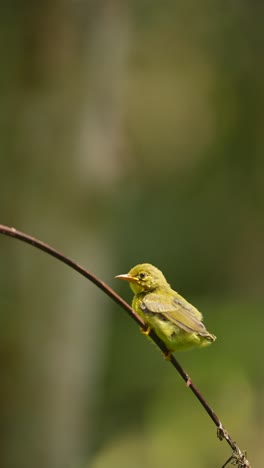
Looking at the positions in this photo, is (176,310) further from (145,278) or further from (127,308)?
Result: (127,308)

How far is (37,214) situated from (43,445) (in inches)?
77.6

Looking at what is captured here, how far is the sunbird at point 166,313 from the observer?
2.60m

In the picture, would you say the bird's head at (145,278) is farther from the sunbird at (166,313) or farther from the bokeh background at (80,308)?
the bokeh background at (80,308)

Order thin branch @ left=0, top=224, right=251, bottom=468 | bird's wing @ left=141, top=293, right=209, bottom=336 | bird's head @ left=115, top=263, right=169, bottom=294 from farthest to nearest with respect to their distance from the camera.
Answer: bird's head @ left=115, top=263, right=169, bottom=294
bird's wing @ left=141, top=293, right=209, bottom=336
thin branch @ left=0, top=224, right=251, bottom=468

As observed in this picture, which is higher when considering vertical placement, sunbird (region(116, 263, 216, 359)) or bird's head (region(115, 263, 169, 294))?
bird's head (region(115, 263, 169, 294))

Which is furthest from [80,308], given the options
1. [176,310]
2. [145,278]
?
[176,310]

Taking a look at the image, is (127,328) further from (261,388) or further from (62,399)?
(62,399)

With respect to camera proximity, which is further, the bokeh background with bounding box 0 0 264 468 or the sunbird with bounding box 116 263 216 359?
the bokeh background with bounding box 0 0 264 468

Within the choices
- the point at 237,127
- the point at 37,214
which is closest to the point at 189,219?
the point at 237,127

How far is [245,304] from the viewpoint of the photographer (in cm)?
1063

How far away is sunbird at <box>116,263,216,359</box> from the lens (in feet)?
8.54

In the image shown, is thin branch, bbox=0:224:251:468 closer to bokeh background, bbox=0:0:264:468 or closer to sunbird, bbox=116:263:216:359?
sunbird, bbox=116:263:216:359

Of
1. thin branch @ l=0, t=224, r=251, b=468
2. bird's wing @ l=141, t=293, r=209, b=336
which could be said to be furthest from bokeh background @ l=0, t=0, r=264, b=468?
thin branch @ l=0, t=224, r=251, b=468

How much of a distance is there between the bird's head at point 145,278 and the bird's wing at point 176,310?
0.04 m
